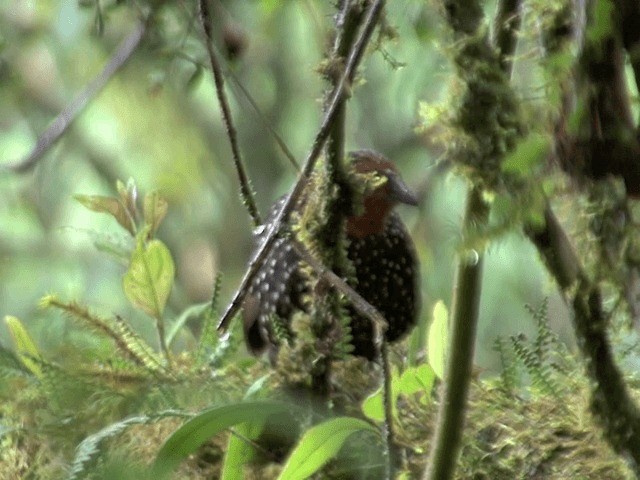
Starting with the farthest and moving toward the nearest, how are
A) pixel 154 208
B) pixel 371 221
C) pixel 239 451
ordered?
pixel 371 221
pixel 154 208
pixel 239 451

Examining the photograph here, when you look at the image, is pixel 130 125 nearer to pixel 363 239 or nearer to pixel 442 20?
pixel 363 239

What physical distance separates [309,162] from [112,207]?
495 millimetres

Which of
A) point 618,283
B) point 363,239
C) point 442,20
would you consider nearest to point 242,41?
point 363,239

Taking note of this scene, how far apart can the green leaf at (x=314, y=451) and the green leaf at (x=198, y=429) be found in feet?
0.21

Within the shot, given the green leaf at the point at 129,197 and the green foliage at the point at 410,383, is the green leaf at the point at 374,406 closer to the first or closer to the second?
the green foliage at the point at 410,383

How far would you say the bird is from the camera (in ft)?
4.48

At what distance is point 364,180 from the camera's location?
0.93 metres

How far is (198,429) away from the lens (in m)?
0.90

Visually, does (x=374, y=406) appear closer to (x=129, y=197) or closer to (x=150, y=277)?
(x=150, y=277)

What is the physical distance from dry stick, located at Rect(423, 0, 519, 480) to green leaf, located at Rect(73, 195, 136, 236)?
57cm

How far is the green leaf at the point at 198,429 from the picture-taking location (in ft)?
2.92

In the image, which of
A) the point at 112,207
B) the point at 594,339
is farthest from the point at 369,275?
the point at 594,339

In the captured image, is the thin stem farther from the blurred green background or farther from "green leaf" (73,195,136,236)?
the blurred green background

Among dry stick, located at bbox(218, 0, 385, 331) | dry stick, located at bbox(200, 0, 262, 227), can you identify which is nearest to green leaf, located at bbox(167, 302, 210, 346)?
dry stick, located at bbox(200, 0, 262, 227)
